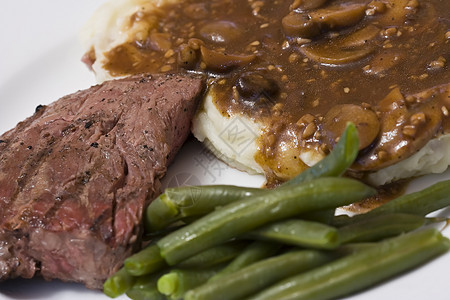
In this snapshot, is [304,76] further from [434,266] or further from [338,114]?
[434,266]

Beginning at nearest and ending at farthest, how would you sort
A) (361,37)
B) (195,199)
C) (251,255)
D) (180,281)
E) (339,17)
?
1. (180,281)
2. (251,255)
3. (195,199)
4. (361,37)
5. (339,17)

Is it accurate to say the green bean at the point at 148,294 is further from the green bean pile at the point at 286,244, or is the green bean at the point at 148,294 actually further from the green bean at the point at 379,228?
the green bean at the point at 379,228

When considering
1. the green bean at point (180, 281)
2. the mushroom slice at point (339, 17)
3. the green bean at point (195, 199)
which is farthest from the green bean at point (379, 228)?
the mushroom slice at point (339, 17)

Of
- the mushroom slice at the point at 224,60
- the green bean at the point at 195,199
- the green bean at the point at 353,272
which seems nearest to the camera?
the green bean at the point at 353,272

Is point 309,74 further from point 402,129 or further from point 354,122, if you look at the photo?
point 402,129

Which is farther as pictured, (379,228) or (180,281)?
(379,228)

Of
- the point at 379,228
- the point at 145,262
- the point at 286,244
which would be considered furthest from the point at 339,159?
the point at 145,262
